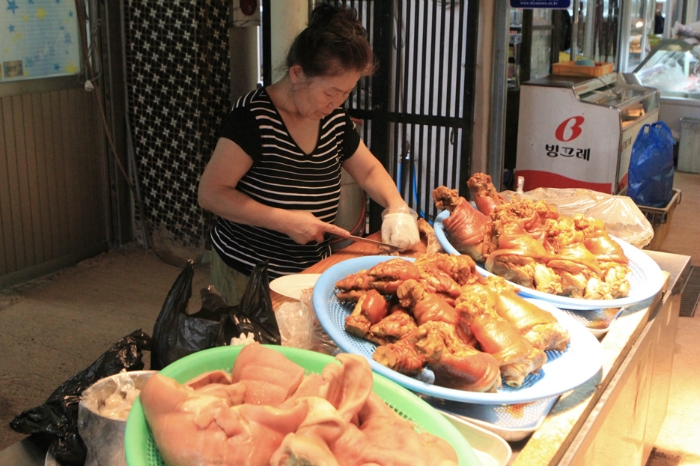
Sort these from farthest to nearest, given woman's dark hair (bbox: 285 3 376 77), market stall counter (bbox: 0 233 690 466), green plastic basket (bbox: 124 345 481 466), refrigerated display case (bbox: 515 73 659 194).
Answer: refrigerated display case (bbox: 515 73 659 194)
woman's dark hair (bbox: 285 3 376 77)
market stall counter (bbox: 0 233 690 466)
green plastic basket (bbox: 124 345 481 466)

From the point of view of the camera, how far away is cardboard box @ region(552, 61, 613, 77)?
5.68 meters

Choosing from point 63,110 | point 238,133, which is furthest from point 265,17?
point 238,133

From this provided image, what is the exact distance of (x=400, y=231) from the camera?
241 cm

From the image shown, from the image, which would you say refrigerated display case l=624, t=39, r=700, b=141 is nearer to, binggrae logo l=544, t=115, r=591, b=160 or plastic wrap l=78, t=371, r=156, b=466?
binggrae logo l=544, t=115, r=591, b=160

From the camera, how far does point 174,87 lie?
4789 mm

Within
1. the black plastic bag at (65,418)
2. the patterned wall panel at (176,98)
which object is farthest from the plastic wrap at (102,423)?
the patterned wall panel at (176,98)

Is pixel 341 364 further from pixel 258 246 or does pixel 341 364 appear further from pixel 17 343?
pixel 17 343

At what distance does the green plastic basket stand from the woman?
1.02 metres

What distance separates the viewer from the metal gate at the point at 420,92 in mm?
4336

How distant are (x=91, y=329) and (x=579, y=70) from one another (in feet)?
13.6

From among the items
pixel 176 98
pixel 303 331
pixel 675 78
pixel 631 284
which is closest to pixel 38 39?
pixel 176 98

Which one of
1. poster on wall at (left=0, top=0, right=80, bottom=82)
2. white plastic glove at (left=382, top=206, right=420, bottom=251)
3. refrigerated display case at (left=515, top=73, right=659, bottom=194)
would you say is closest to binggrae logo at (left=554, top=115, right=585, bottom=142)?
refrigerated display case at (left=515, top=73, right=659, bottom=194)

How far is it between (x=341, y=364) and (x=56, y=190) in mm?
4250

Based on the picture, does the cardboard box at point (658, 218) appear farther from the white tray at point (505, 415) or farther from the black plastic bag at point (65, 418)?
the black plastic bag at point (65, 418)
